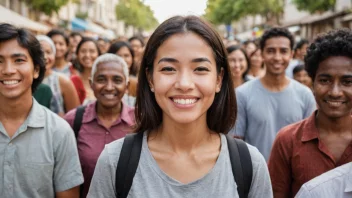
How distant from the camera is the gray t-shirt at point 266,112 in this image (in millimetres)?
4613

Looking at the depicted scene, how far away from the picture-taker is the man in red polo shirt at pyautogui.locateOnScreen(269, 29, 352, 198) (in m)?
3.03

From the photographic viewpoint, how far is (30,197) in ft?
9.83

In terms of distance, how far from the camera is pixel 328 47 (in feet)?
10.5

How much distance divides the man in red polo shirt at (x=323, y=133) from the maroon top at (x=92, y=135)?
1.38m

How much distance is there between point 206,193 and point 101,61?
248 centimetres

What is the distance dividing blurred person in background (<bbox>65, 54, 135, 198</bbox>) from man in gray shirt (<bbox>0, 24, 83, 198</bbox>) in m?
0.66

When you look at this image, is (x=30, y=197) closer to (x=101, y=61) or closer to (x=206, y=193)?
(x=206, y=193)

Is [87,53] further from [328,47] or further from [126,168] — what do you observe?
[126,168]

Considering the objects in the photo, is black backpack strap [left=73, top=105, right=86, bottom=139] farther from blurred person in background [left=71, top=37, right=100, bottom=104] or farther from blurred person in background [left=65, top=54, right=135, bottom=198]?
→ blurred person in background [left=71, top=37, right=100, bottom=104]

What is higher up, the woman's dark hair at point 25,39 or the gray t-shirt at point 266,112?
the woman's dark hair at point 25,39

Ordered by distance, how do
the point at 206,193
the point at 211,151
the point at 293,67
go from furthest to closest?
the point at 293,67, the point at 211,151, the point at 206,193

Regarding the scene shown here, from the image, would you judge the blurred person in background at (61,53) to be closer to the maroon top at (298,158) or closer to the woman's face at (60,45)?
the woman's face at (60,45)

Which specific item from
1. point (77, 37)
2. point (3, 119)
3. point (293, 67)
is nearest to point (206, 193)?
point (3, 119)

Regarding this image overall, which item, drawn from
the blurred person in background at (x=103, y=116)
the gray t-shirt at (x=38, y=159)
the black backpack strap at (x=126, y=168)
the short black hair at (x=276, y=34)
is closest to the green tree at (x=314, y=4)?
the short black hair at (x=276, y=34)
